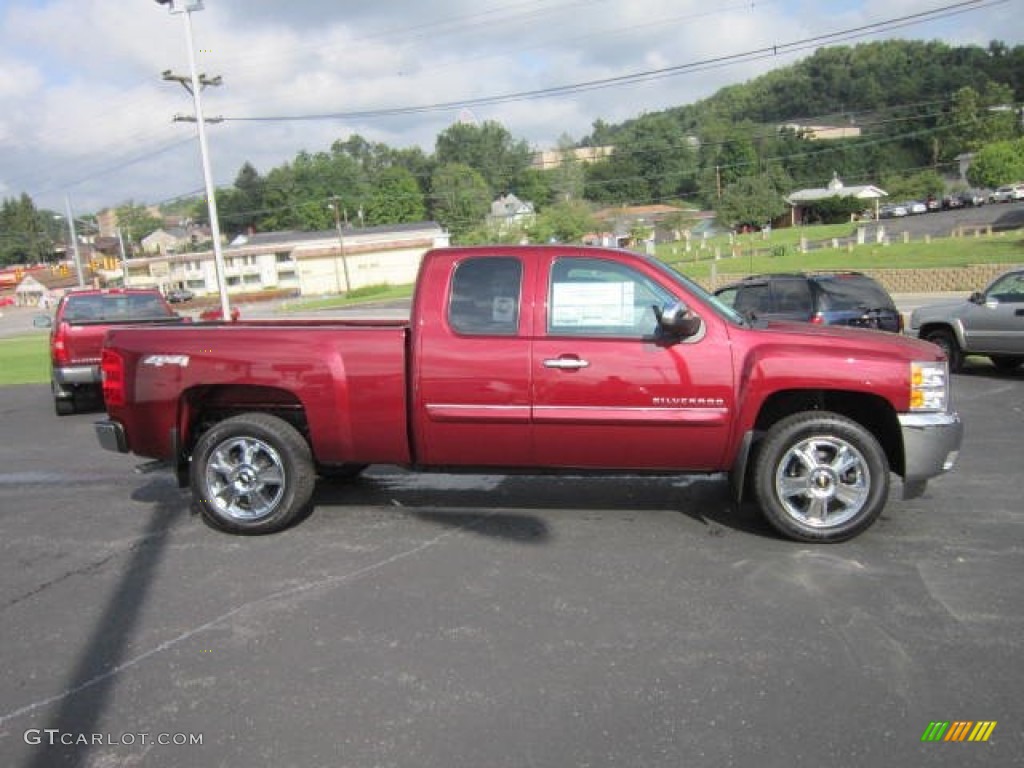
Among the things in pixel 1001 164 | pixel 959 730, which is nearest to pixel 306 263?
pixel 1001 164

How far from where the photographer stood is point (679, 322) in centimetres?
457

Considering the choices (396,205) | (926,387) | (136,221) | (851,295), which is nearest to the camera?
(926,387)

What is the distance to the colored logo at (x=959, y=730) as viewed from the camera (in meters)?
2.84

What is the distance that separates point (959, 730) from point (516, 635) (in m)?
1.81

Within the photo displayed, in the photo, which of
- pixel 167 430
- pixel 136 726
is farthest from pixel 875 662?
pixel 167 430

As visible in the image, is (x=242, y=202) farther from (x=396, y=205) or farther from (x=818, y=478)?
(x=818, y=478)

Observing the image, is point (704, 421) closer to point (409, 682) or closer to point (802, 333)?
point (802, 333)

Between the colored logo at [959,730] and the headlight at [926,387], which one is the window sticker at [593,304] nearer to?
the headlight at [926,387]

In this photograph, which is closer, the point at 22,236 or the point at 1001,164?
the point at 1001,164

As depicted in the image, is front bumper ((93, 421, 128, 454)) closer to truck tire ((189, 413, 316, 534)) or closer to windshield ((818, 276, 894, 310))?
truck tire ((189, 413, 316, 534))

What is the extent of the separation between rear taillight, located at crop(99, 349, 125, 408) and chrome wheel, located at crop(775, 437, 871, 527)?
4281mm

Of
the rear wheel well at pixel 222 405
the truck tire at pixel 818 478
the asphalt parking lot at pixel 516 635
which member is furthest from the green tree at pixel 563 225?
the truck tire at pixel 818 478

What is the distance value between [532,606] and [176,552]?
2.42 metres

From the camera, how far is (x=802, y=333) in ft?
16.1
